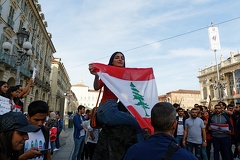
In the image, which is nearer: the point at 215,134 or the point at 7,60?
the point at 215,134

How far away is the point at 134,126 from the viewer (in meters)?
2.29

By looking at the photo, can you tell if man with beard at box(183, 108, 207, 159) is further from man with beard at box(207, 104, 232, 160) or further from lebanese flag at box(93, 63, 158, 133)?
lebanese flag at box(93, 63, 158, 133)

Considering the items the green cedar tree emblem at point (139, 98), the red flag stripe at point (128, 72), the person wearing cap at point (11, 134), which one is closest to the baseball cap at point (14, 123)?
the person wearing cap at point (11, 134)

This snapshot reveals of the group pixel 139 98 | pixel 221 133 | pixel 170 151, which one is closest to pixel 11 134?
pixel 170 151

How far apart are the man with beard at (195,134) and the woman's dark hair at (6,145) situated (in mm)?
5471

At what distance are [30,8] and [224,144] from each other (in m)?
28.9

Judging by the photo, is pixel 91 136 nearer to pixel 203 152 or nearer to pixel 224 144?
pixel 203 152

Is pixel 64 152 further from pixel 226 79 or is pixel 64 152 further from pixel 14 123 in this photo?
pixel 226 79

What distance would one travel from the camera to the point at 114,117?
222cm

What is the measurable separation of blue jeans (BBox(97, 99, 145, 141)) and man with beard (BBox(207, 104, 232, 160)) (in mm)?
4202

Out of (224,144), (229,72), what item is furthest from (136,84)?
(229,72)

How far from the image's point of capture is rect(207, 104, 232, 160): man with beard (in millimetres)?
5426

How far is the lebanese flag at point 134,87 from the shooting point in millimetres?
2379

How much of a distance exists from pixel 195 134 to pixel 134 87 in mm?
3992
